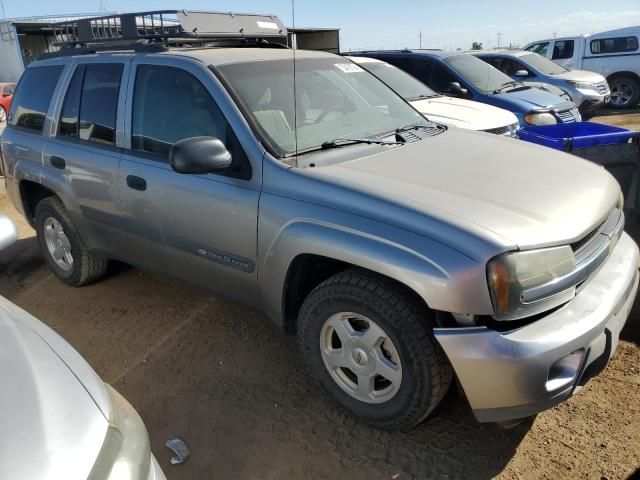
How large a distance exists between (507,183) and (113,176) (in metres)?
2.38

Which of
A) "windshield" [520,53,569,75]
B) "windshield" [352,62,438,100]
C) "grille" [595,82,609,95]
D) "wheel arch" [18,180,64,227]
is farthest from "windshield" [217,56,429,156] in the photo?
"grille" [595,82,609,95]

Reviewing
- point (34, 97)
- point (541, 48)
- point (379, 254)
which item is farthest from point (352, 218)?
point (541, 48)

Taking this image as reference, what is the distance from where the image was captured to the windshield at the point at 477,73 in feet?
27.0

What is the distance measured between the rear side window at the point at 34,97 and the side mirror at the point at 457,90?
5.45m

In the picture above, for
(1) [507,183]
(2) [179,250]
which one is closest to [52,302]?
(2) [179,250]

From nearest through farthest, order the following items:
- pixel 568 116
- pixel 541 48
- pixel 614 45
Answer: pixel 568 116 < pixel 614 45 < pixel 541 48

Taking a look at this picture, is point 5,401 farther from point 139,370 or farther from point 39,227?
point 39,227

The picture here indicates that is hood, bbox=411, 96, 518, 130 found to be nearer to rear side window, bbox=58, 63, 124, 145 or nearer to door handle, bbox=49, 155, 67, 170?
rear side window, bbox=58, 63, 124, 145

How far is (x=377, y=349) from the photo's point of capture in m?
2.47

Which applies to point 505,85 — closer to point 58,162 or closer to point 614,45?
point 58,162

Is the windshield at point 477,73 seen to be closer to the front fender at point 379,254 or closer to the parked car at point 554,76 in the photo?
the parked car at point 554,76

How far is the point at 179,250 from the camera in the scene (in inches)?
127

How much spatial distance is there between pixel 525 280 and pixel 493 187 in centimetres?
59

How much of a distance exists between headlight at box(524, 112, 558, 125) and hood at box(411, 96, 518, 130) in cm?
111
